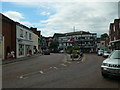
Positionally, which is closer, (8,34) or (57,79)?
(57,79)

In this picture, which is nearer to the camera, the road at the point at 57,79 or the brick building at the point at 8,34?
the road at the point at 57,79

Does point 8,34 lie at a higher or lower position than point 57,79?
higher

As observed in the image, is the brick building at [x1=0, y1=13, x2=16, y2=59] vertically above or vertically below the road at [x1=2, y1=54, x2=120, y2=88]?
above

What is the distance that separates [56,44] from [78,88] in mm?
79481

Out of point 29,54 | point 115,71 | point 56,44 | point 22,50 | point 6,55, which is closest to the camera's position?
point 115,71

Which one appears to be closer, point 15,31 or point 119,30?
point 15,31

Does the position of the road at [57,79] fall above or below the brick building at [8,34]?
below

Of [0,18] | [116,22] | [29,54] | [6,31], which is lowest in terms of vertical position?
[29,54]

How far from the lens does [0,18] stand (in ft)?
72.8

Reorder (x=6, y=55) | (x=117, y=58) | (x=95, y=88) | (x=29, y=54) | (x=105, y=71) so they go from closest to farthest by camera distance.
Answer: (x=95, y=88) → (x=105, y=71) → (x=117, y=58) → (x=6, y=55) → (x=29, y=54)

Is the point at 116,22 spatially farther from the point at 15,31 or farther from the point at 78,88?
the point at 78,88

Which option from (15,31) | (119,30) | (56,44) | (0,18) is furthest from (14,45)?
(56,44)

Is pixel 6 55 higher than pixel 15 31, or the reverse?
pixel 15 31

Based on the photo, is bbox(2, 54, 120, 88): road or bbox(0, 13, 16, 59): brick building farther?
bbox(0, 13, 16, 59): brick building
